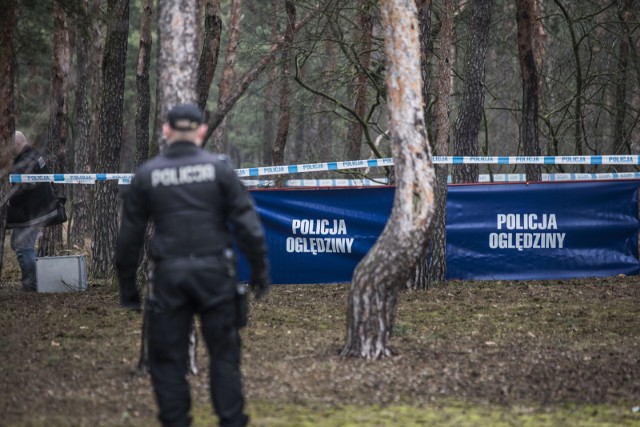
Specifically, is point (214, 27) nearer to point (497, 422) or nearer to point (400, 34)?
point (400, 34)

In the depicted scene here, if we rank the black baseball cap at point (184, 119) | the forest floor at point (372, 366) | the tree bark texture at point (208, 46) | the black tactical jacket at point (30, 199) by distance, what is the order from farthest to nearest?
the tree bark texture at point (208, 46) < the black tactical jacket at point (30, 199) < the forest floor at point (372, 366) < the black baseball cap at point (184, 119)

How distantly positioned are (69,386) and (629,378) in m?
4.34

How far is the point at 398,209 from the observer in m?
7.89

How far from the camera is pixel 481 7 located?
13680mm

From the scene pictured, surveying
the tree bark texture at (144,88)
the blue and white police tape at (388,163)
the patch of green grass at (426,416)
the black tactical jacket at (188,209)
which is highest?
the tree bark texture at (144,88)

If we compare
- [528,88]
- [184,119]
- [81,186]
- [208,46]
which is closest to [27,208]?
[208,46]

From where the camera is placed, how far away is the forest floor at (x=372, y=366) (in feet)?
20.2

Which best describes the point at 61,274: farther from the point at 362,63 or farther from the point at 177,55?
the point at 362,63

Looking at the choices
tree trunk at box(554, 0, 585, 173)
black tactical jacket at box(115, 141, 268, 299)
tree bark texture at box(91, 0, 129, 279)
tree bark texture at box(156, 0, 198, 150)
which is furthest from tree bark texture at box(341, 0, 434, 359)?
tree trunk at box(554, 0, 585, 173)

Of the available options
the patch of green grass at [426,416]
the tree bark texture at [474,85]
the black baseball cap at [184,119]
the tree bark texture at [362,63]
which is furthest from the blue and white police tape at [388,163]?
the black baseball cap at [184,119]

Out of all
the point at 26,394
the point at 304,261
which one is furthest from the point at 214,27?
the point at 26,394

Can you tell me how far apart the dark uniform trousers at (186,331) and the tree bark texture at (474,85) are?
9.23 m

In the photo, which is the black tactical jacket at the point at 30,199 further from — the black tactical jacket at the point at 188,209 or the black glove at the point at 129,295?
the black tactical jacket at the point at 188,209

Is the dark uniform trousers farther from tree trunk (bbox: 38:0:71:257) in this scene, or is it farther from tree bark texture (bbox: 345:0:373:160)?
tree trunk (bbox: 38:0:71:257)
